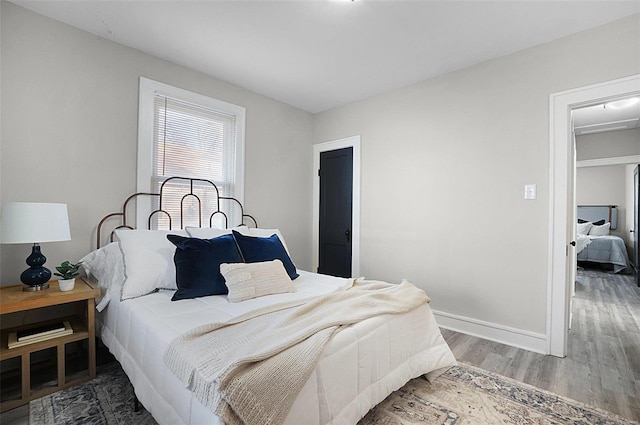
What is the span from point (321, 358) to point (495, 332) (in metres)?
2.22

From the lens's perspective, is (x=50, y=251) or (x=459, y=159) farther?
(x=459, y=159)

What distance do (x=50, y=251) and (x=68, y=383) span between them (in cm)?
95

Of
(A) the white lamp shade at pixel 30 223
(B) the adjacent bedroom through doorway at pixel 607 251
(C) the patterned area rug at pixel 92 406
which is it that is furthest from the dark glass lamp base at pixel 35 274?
(B) the adjacent bedroom through doorway at pixel 607 251

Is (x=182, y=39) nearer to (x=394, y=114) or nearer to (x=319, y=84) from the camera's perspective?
(x=319, y=84)

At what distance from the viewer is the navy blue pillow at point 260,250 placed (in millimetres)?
2412

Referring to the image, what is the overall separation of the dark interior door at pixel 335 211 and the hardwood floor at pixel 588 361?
1.54 meters

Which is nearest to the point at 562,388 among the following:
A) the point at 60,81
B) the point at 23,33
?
the point at 60,81

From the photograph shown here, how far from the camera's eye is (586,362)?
2.36 meters

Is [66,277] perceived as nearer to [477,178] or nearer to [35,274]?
[35,274]

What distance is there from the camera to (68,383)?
1944 mm

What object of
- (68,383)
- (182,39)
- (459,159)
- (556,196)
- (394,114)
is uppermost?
(182,39)

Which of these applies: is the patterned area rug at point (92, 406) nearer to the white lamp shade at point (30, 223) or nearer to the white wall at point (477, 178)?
the white lamp shade at point (30, 223)

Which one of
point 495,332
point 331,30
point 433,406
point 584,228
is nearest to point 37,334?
point 433,406

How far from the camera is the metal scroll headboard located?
262 cm
